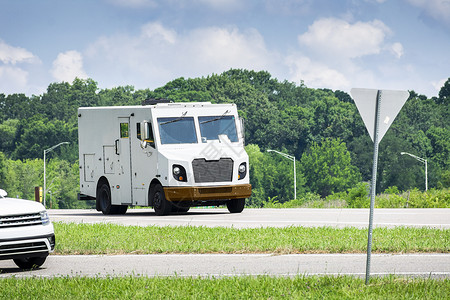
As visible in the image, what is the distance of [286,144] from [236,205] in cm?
10068

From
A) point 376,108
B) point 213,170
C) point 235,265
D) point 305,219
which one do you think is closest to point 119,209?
point 213,170

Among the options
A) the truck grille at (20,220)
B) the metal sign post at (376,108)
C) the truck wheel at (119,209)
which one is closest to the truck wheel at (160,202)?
the truck wheel at (119,209)

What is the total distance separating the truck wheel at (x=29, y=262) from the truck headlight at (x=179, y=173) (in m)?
10.7

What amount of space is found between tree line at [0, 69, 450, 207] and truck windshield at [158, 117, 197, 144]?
287 feet

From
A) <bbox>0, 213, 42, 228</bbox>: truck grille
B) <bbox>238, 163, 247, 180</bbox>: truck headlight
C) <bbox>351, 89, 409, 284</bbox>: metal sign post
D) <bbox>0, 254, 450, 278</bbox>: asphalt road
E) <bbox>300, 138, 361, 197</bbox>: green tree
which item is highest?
<bbox>351, 89, 409, 284</bbox>: metal sign post

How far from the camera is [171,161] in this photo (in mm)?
23531

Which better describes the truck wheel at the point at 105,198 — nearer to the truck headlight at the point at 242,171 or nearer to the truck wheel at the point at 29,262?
the truck headlight at the point at 242,171

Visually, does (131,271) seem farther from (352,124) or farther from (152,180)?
(352,124)

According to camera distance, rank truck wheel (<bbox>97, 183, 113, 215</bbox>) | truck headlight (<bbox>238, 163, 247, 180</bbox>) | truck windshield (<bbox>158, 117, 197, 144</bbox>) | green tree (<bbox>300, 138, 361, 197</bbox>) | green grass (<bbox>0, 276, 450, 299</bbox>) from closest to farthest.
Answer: green grass (<bbox>0, 276, 450, 299</bbox>)
truck windshield (<bbox>158, 117, 197, 144</bbox>)
truck headlight (<bbox>238, 163, 247, 180</bbox>)
truck wheel (<bbox>97, 183, 113, 215</bbox>)
green tree (<bbox>300, 138, 361, 197</bbox>)

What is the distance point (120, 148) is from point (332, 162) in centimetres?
9163

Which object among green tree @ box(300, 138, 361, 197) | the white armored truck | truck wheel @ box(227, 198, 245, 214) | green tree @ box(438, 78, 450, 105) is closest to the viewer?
the white armored truck

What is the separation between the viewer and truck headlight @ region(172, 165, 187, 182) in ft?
77.3

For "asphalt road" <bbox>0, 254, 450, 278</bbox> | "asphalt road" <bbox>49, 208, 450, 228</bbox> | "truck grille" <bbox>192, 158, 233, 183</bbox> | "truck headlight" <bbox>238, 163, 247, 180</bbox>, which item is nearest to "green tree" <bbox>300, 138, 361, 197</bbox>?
"asphalt road" <bbox>49, 208, 450, 228</bbox>

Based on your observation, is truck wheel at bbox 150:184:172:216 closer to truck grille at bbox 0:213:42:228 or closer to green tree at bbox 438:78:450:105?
truck grille at bbox 0:213:42:228
